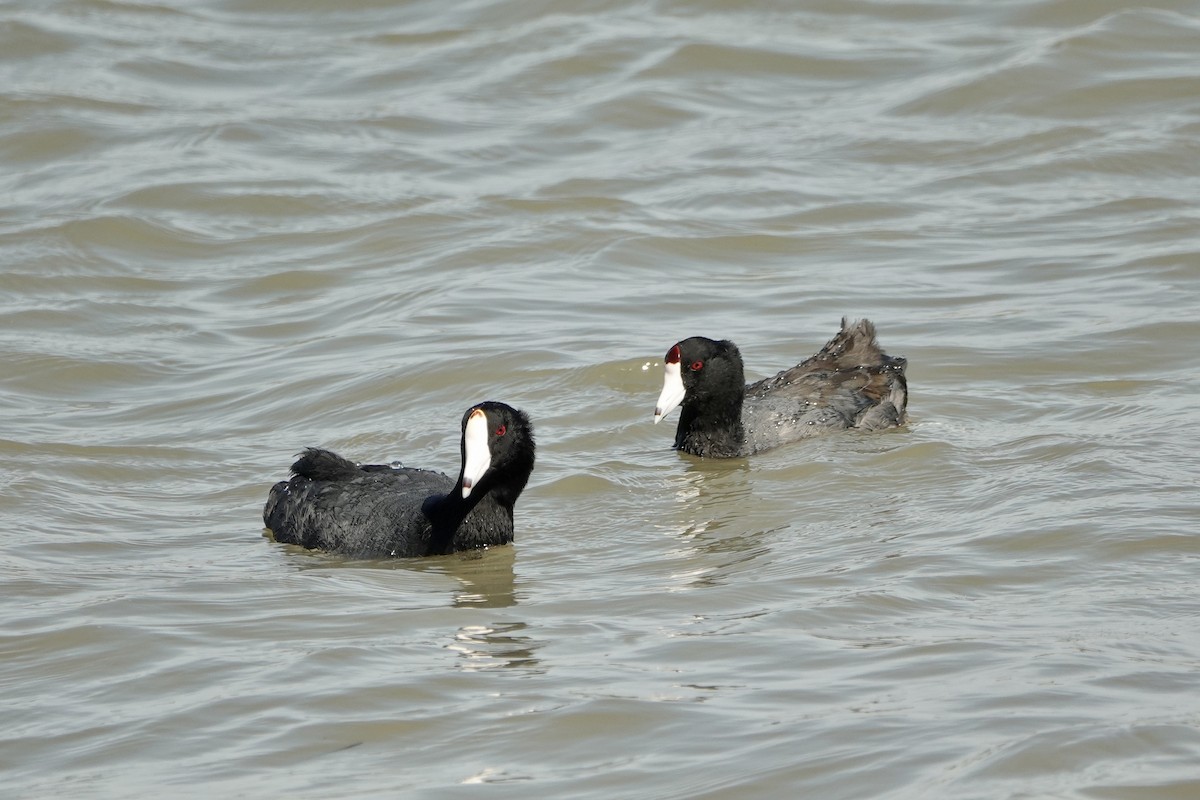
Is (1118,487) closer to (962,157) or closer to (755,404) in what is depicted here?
(755,404)

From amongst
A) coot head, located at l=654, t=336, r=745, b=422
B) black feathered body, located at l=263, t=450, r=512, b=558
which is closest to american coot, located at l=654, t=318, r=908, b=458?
coot head, located at l=654, t=336, r=745, b=422

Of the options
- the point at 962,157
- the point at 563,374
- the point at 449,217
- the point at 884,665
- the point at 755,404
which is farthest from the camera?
the point at 962,157

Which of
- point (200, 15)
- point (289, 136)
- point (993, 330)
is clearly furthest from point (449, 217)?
point (200, 15)

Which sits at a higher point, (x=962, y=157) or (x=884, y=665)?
(x=962, y=157)

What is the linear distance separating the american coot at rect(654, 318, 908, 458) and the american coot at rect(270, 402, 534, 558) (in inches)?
72.3

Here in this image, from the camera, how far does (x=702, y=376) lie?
9.33 m

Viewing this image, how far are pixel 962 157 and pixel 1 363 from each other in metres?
8.13

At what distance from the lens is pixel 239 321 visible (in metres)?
11.9

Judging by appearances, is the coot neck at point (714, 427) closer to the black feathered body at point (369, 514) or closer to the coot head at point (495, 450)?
the black feathered body at point (369, 514)

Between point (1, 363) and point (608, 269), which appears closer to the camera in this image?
point (1, 363)

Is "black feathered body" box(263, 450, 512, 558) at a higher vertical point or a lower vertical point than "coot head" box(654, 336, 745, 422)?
lower

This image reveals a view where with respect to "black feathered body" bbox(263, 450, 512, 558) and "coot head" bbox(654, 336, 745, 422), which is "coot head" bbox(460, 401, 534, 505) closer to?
"black feathered body" bbox(263, 450, 512, 558)

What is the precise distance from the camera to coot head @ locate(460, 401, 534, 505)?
712cm

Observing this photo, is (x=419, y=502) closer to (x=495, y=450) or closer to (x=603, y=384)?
(x=495, y=450)
